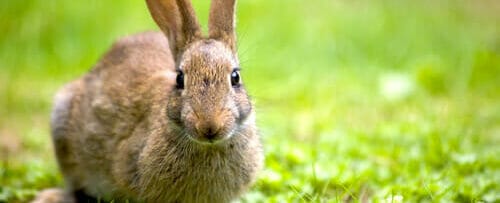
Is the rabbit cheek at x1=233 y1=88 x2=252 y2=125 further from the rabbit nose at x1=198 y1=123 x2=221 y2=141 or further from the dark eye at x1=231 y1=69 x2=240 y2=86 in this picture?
the rabbit nose at x1=198 y1=123 x2=221 y2=141

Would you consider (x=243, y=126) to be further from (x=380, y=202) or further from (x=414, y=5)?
(x=414, y=5)

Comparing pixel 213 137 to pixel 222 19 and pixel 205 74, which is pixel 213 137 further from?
pixel 222 19

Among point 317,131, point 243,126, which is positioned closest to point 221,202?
point 243,126

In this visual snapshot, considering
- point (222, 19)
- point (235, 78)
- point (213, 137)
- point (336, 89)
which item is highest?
point (336, 89)

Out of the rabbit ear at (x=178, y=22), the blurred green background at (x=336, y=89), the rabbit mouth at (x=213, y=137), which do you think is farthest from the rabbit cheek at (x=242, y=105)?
the blurred green background at (x=336, y=89)

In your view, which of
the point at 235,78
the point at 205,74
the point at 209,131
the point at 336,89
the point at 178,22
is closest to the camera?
the point at 209,131

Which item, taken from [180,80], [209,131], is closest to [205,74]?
[180,80]
